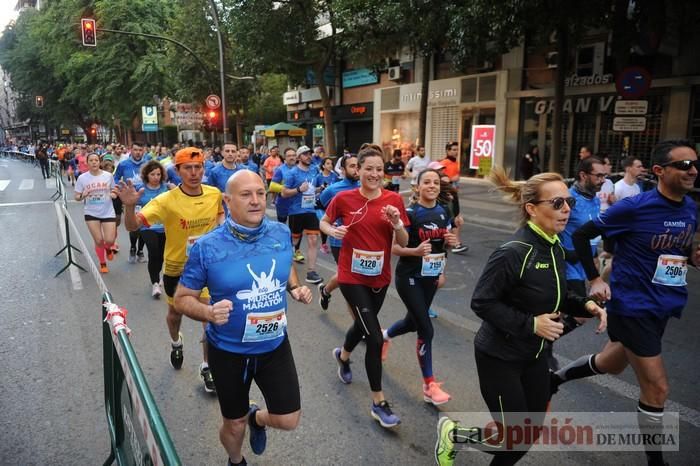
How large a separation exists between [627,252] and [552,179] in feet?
3.22

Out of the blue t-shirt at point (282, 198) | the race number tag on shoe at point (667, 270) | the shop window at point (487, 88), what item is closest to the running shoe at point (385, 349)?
the race number tag on shoe at point (667, 270)

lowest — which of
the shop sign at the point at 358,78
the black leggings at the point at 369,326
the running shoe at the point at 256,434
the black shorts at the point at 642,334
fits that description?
the running shoe at the point at 256,434

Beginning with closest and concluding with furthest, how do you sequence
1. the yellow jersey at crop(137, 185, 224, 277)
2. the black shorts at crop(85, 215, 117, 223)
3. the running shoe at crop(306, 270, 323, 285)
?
1. the yellow jersey at crop(137, 185, 224, 277)
2. the running shoe at crop(306, 270, 323, 285)
3. the black shorts at crop(85, 215, 117, 223)

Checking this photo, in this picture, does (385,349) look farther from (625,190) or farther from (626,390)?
(625,190)

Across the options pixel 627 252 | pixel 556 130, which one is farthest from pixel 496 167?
pixel 556 130

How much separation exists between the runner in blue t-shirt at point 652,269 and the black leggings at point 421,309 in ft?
4.00

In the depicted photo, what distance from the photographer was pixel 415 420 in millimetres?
3654

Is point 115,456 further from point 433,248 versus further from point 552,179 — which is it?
point 552,179

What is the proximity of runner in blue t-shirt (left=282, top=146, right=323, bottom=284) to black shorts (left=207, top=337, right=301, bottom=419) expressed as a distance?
4751 mm

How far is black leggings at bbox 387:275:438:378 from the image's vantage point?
12.5ft

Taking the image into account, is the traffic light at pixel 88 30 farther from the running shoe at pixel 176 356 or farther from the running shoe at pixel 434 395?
the running shoe at pixel 434 395

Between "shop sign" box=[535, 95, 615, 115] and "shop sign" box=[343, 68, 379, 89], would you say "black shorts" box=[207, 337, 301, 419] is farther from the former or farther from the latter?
"shop sign" box=[343, 68, 379, 89]

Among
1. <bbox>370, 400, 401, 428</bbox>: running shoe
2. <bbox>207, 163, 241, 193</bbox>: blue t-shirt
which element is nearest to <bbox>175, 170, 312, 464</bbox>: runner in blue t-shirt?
<bbox>370, 400, 401, 428</bbox>: running shoe

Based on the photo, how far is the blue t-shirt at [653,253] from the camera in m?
3.07
